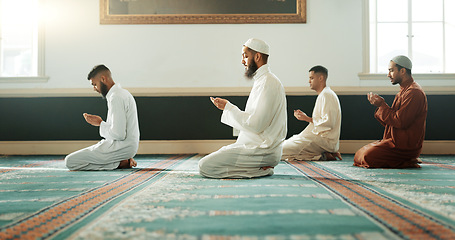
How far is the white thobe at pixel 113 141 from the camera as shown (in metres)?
4.02

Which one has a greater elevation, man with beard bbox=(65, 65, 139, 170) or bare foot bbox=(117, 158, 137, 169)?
man with beard bbox=(65, 65, 139, 170)

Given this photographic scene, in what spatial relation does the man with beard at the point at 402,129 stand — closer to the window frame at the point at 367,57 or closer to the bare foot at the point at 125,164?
the window frame at the point at 367,57

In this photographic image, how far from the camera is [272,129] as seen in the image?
11.0ft

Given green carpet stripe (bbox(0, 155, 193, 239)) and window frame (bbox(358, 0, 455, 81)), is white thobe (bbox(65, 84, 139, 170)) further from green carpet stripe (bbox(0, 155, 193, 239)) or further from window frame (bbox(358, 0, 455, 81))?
window frame (bbox(358, 0, 455, 81))

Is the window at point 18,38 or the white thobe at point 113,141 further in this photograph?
the window at point 18,38

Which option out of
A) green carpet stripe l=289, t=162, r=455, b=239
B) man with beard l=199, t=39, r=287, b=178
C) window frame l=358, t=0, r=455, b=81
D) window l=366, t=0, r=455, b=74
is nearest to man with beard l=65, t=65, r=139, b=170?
man with beard l=199, t=39, r=287, b=178

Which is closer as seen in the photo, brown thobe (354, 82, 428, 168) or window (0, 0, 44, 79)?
brown thobe (354, 82, 428, 168)

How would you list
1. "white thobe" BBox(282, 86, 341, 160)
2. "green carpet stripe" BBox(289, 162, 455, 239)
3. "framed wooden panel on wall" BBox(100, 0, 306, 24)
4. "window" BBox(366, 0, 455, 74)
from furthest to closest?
"window" BBox(366, 0, 455, 74)
"framed wooden panel on wall" BBox(100, 0, 306, 24)
"white thobe" BBox(282, 86, 341, 160)
"green carpet stripe" BBox(289, 162, 455, 239)

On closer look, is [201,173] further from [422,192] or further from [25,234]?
[25,234]

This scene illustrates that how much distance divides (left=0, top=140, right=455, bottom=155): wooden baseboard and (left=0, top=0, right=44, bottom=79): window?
1.08 m

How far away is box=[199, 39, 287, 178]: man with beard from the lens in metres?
3.27

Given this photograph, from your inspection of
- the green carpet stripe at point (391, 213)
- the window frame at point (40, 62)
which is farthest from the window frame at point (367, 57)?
the window frame at point (40, 62)

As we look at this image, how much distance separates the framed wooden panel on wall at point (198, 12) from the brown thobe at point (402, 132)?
2.60 m

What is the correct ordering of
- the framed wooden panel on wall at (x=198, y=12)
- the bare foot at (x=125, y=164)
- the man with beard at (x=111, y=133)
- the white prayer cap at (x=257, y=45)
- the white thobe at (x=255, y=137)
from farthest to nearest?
the framed wooden panel on wall at (x=198, y=12), the bare foot at (x=125, y=164), the man with beard at (x=111, y=133), the white prayer cap at (x=257, y=45), the white thobe at (x=255, y=137)
